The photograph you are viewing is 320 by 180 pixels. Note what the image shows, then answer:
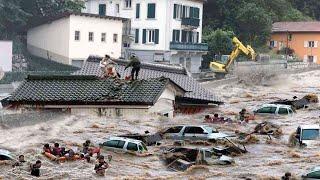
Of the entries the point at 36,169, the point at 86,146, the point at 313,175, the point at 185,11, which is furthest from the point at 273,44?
the point at 36,169

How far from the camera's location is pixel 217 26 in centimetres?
8381

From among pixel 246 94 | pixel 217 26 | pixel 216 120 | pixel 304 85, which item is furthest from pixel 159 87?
pixel 217 26

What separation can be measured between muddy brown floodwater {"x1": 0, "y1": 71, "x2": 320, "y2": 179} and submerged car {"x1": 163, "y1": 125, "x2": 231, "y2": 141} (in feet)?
5.95

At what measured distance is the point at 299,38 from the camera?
292 feet

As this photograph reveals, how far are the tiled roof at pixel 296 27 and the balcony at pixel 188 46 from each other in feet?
66.3

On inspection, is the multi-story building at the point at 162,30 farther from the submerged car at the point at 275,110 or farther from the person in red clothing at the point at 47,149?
the person in red clothing at the point at 47,149

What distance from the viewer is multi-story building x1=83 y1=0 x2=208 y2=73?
6844cm

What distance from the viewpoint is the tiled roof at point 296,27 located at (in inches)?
3420

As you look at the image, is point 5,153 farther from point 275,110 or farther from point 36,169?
point 275,110

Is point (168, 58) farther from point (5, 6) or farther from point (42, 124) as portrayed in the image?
point (42, 124)

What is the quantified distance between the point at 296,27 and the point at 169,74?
50.1 metres

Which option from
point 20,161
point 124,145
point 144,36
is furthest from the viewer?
point 144,36

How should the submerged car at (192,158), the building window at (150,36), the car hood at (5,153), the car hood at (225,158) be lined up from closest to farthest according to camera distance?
the car hood at (5,153)
the submerged car at (192,158)
the car hood at (225,158)
the building window at (150,36)

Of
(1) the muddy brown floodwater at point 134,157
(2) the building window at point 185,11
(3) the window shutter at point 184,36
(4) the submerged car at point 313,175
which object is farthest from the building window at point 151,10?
(4) the submerged car at point 313,175
